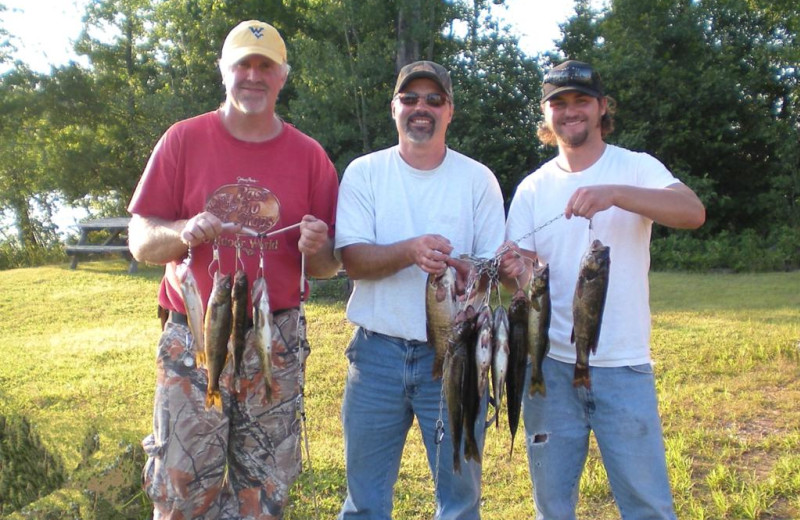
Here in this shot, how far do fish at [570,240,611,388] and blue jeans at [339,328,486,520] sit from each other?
2.18ft

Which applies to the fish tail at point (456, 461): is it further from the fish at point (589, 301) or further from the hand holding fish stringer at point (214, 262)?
the hand holding fish stringer at point (214, 262)

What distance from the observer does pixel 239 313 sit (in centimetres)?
327

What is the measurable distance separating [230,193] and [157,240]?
42 centimetres

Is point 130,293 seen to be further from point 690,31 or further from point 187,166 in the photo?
point 690,31

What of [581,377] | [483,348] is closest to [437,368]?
[483,348]

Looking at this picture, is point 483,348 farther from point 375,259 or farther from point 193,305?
point 193,305

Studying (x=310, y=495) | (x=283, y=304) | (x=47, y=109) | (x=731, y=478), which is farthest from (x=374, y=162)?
(x=47, y=109)

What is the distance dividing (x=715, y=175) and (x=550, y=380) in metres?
20.1

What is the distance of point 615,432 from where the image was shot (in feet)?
10.6

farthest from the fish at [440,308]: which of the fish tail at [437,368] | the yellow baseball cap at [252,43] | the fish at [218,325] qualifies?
the yellow baseball cap at [252,43]

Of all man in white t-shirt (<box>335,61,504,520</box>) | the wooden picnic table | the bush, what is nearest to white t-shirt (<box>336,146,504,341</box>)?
man in white t-shirt (<box>335,61,504,520</box>)

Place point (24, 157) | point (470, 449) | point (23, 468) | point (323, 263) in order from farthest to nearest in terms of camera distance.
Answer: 1. point (24, 157)
2. point (23, 468)
3. point (323, 263)
4. point (470, 449)

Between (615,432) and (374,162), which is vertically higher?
(374,162)

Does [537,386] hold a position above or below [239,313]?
below
